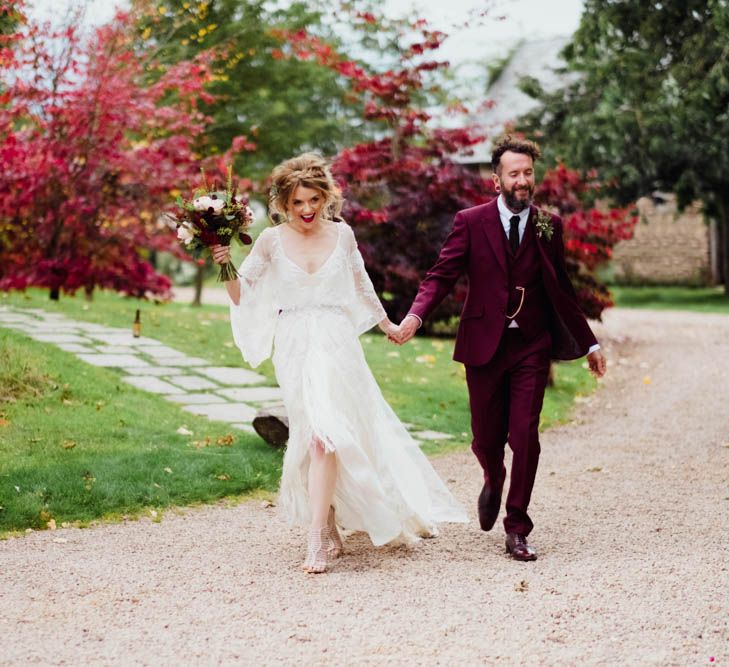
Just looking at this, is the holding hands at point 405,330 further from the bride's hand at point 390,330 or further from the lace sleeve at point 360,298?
the lace sleeve at point 360,298

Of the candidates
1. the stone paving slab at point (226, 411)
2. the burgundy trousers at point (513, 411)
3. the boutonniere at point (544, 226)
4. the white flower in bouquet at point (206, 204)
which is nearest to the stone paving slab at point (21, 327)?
the stone paving slab at point (226, 411)

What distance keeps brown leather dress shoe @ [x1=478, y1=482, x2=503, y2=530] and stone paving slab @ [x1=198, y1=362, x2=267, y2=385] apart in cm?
465

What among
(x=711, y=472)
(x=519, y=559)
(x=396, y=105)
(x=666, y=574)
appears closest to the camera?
(x=666, y=574)

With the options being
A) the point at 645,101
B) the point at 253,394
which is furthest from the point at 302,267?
the point at 645,101

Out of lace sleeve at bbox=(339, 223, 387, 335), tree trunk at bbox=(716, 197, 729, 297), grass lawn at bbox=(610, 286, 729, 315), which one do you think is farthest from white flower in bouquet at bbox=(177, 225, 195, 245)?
tree trunk at bbox=(716, 197, 729, 297)

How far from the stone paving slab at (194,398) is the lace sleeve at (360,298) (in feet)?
12.2

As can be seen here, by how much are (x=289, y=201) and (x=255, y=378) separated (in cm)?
512

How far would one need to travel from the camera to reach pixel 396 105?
1419cm

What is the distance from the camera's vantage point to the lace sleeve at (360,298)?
521cm

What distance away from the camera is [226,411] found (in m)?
8.52

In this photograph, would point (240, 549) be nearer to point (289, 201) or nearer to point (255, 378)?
point (289, 201)

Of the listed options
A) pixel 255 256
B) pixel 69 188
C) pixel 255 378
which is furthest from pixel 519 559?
pixel 69 188

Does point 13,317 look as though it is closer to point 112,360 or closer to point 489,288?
point 112,360

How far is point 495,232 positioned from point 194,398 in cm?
448
